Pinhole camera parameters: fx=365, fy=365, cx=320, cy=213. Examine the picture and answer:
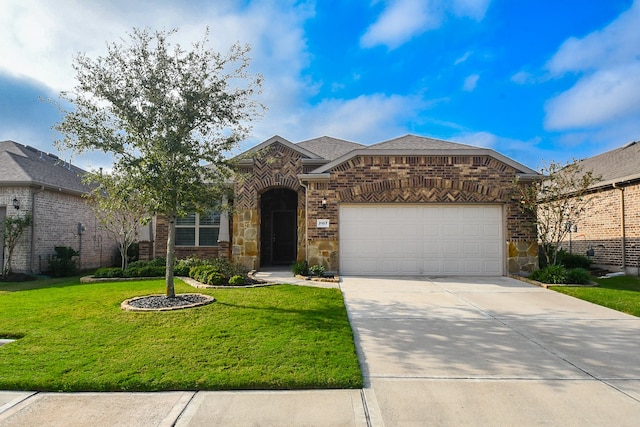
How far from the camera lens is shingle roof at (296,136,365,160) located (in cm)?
1539

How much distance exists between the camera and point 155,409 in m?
3.29

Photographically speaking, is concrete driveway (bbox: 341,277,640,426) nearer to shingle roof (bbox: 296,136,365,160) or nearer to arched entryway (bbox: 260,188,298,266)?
arched entryway (bbox: 260,188,298,266)

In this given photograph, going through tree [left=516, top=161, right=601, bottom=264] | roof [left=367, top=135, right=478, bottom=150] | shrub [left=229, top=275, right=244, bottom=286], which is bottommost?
shrub [left=229, top=275, right=244, bottom=286]

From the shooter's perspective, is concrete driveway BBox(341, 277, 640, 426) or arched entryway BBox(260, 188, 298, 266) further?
arched entryway BBox(260, 188, 298, 266)

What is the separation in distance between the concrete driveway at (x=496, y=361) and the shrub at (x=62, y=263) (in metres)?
11.1

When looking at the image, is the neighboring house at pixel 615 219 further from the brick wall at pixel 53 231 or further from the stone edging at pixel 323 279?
the brick wall at pixel 53 231

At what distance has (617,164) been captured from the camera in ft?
44.4

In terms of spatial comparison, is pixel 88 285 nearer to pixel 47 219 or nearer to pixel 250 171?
pixel 47 219

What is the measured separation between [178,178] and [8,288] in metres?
7.58

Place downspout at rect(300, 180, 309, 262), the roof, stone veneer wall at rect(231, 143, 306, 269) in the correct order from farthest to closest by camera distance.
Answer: stone veneer wall at rect(231, 143, 306, 269) < the roof < downspout at rect(300, 180, 309, 262)

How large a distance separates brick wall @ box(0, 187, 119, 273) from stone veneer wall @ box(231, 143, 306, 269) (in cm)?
671

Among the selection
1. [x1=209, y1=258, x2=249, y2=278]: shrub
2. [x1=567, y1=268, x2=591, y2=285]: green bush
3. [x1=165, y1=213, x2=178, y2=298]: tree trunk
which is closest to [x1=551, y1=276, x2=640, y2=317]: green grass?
[x1=567, y1=268, x2=591, y2=285]: green bush

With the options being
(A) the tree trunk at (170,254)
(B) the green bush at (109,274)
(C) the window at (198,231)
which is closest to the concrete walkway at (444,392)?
(A) the tree trunk at (170,254)

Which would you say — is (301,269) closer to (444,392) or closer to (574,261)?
(444,392)
